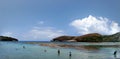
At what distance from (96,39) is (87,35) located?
7.69 m

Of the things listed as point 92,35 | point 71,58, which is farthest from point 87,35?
point 71,58

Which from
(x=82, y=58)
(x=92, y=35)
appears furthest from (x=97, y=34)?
(x=82, y=58)

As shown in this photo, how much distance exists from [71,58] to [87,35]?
148149mm

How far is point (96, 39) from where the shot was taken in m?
200

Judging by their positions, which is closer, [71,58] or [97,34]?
[71,58]

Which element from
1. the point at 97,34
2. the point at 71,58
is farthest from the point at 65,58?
Answer: the point at 97,34

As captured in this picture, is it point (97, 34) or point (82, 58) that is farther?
point (97, 34)

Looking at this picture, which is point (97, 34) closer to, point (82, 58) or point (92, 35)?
point (92, 35)

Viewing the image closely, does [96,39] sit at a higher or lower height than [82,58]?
higher

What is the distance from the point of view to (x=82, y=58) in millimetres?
52375

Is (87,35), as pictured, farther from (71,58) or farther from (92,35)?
(71,58)

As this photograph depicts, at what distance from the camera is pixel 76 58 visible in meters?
52.2

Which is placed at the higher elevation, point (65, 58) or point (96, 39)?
point (96, 39)

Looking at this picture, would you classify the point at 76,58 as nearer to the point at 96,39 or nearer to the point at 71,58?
the point at 71,58
